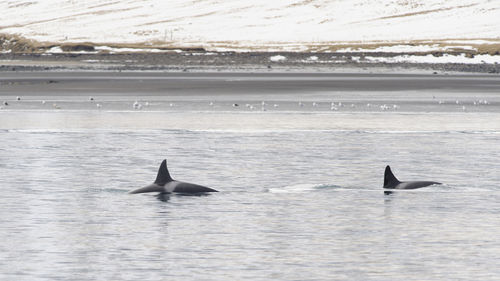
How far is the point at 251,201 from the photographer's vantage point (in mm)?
22781

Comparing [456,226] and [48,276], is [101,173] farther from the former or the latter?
[48,276]

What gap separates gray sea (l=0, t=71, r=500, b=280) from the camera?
1638 centimetres

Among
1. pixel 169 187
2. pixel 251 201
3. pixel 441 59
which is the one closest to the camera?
pixel 251 201

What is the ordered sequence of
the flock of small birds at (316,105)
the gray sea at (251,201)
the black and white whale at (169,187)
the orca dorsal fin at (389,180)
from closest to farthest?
the gray sea at (251,201) → the black and white whale at (169,187) → the orca dorsal fin at (389,180) → the flock of small birds at (316,105)

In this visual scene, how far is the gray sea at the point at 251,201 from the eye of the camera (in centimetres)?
1638

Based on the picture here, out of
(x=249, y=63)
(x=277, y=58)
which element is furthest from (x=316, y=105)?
(x=277, y=58)

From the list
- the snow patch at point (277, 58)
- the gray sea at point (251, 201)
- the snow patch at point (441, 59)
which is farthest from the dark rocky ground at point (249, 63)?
the gray sea at point (251, 201)

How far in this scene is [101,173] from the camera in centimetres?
2764

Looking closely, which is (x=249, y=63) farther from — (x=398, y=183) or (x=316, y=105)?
(x=398, y=183)

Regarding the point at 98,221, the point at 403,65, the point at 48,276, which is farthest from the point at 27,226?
the point at 403,65

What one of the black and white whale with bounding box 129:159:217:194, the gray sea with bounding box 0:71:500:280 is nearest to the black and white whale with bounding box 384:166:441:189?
the gray sea with bounding box 0:71:500:280

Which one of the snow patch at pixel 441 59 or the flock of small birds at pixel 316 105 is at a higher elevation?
the flock of small birds at pixel 316 105

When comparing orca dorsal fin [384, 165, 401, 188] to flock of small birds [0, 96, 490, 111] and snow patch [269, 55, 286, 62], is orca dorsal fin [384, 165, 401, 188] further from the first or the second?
snow patch [269, 55, 286, 62]

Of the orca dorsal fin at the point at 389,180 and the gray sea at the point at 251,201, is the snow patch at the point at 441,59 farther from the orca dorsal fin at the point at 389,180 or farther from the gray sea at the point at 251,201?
the orca dorsal fin at the point at 389,180
